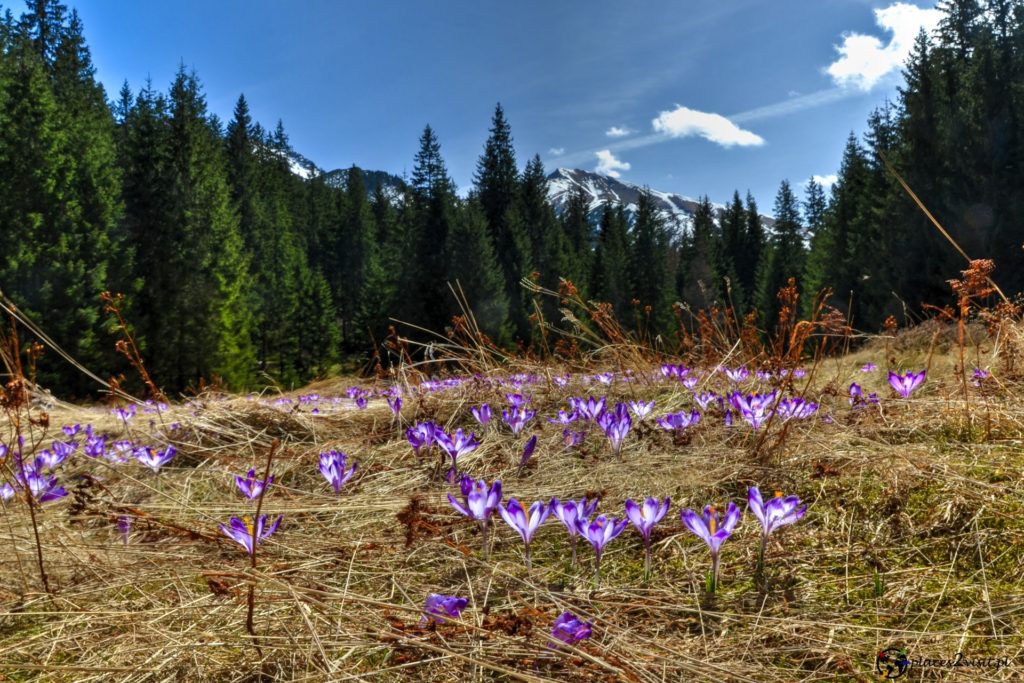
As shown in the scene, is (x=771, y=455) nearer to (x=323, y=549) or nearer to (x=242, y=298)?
(x=323, y=549)

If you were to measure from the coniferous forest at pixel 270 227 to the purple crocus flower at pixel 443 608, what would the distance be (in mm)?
4586

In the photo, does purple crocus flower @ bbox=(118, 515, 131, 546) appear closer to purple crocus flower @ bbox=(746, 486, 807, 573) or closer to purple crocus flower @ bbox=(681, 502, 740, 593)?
purple crocus flower @ bbox=(681, 502, 740, 593)

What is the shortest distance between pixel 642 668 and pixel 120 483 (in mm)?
2422

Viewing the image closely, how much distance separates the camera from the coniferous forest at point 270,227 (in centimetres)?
1667

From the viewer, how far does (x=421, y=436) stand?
2.29 metres

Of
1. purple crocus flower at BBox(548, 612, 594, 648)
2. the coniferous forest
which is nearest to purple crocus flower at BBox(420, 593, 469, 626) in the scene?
purple crocus flower at BBox(548, 612, 594, 648)

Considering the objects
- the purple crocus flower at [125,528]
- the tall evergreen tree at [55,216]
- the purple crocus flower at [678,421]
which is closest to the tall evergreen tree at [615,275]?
the tall evergreen tree at [55,216]

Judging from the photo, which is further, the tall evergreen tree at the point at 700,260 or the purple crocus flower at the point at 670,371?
the tall evergreen tree at the point at 700,260

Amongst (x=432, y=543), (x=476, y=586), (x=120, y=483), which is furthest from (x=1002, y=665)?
(x=120, y=483)

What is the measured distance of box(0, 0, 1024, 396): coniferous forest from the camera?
1667 centimetres

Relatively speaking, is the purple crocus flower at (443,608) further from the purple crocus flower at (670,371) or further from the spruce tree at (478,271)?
the spruce tree at (478,271)

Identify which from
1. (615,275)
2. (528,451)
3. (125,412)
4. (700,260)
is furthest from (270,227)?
(700,260)
